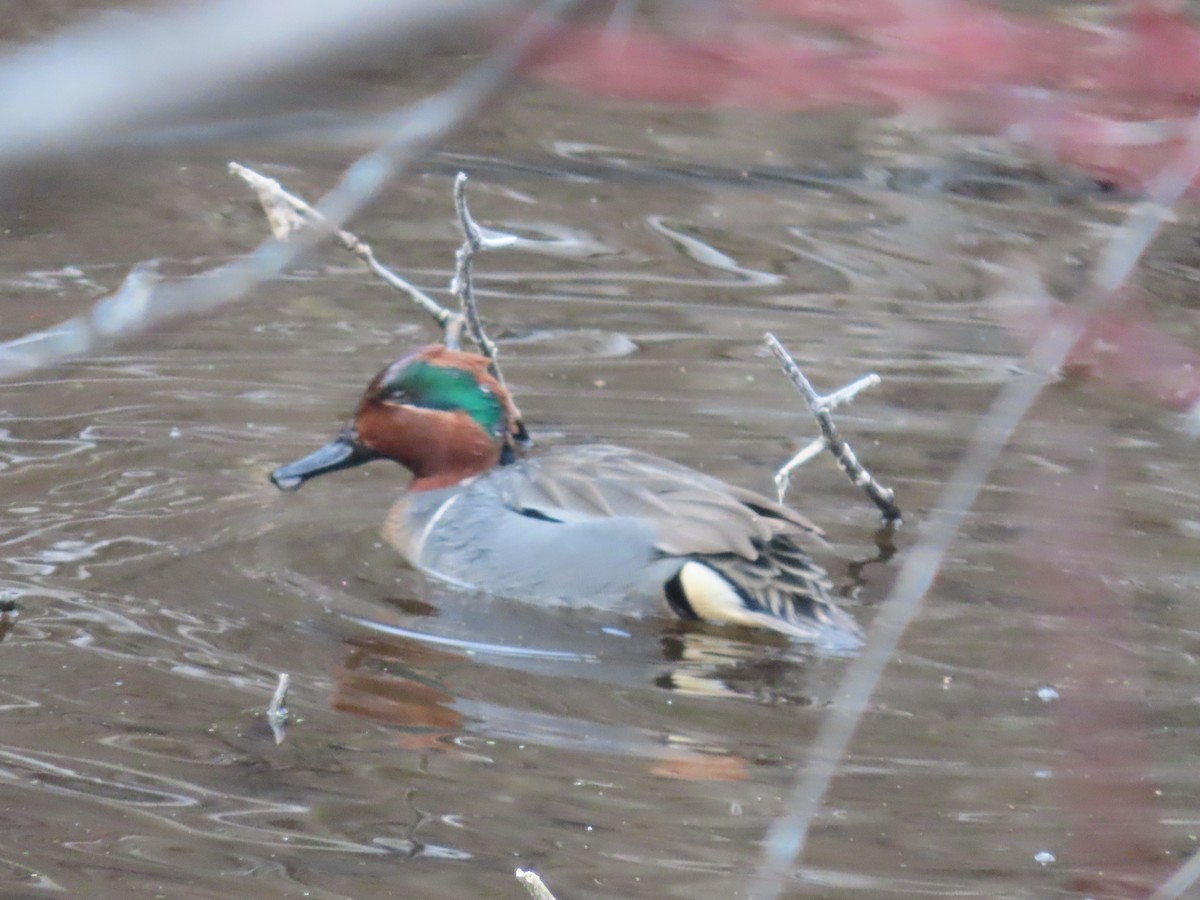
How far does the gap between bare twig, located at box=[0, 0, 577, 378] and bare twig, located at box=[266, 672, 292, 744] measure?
3.39 meters

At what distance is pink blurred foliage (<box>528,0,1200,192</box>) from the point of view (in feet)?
4.00

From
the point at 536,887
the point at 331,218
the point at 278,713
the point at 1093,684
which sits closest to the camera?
the point at 331,218

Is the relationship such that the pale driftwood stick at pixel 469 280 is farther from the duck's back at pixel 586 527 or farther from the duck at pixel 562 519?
the duck's back at pixel 586 527

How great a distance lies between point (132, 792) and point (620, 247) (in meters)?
5.61

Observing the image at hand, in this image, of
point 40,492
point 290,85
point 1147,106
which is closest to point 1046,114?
point 1147,106

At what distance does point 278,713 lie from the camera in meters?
4.46

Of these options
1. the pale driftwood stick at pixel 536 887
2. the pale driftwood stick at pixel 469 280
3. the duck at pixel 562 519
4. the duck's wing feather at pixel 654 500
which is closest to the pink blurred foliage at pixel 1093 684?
the duck at pixel 562 519

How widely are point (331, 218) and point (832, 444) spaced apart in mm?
4906

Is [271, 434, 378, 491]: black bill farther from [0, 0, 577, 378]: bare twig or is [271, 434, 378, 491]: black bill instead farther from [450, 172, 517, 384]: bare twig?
[0, 0, 577, 378]: bare twig

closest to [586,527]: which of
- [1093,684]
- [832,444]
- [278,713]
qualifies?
[832,444]

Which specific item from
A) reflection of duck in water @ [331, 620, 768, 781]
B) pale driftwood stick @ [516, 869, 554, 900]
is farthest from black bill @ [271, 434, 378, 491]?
pale driftwood stick @ [516, 869, 554, 900]

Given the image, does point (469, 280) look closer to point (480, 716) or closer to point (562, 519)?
point (562, 519)

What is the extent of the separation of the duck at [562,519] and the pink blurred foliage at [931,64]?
380 cm

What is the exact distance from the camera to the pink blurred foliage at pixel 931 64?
1218 mm
